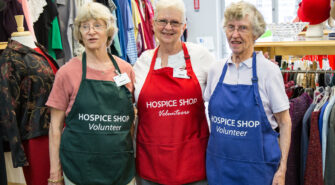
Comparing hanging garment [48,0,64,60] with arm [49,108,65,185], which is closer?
arm [49,108,65,185]

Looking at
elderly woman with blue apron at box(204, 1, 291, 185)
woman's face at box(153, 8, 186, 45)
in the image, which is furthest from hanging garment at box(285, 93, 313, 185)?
woman's face at box(153, 8, 186, 45)

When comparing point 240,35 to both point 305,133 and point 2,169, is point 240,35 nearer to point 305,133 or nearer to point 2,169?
point 305,133

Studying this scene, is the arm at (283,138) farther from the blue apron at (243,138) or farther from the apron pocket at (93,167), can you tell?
the apron pocket at (93,167)

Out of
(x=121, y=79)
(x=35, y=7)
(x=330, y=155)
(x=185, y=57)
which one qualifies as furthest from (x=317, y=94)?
(x=35, y=7)

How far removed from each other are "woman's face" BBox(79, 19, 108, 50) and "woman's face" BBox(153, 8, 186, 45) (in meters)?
0.30

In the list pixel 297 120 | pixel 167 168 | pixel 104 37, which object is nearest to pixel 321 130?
pixel 297 120

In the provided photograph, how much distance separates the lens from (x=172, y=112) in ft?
6.10

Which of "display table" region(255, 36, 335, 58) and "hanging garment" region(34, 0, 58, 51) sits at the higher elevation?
"hanging garment" region(34, 0, 58, 51)

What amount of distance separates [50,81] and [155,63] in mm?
641

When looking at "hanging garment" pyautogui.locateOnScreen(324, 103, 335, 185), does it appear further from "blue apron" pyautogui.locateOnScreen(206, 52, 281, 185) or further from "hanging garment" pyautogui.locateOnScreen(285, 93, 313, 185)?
"blue apron" pyautogui.locateOnScreen(206, 52, 281, 185)

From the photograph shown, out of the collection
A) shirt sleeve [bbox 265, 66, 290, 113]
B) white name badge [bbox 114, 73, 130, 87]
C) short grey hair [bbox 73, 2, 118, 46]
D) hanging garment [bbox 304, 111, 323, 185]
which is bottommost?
hanging garment [bbox 304, 111, 323, 185]

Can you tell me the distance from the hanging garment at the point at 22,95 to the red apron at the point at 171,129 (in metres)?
0.60

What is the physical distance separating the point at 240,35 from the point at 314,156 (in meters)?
0.92

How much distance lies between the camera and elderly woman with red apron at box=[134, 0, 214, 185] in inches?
73.4
